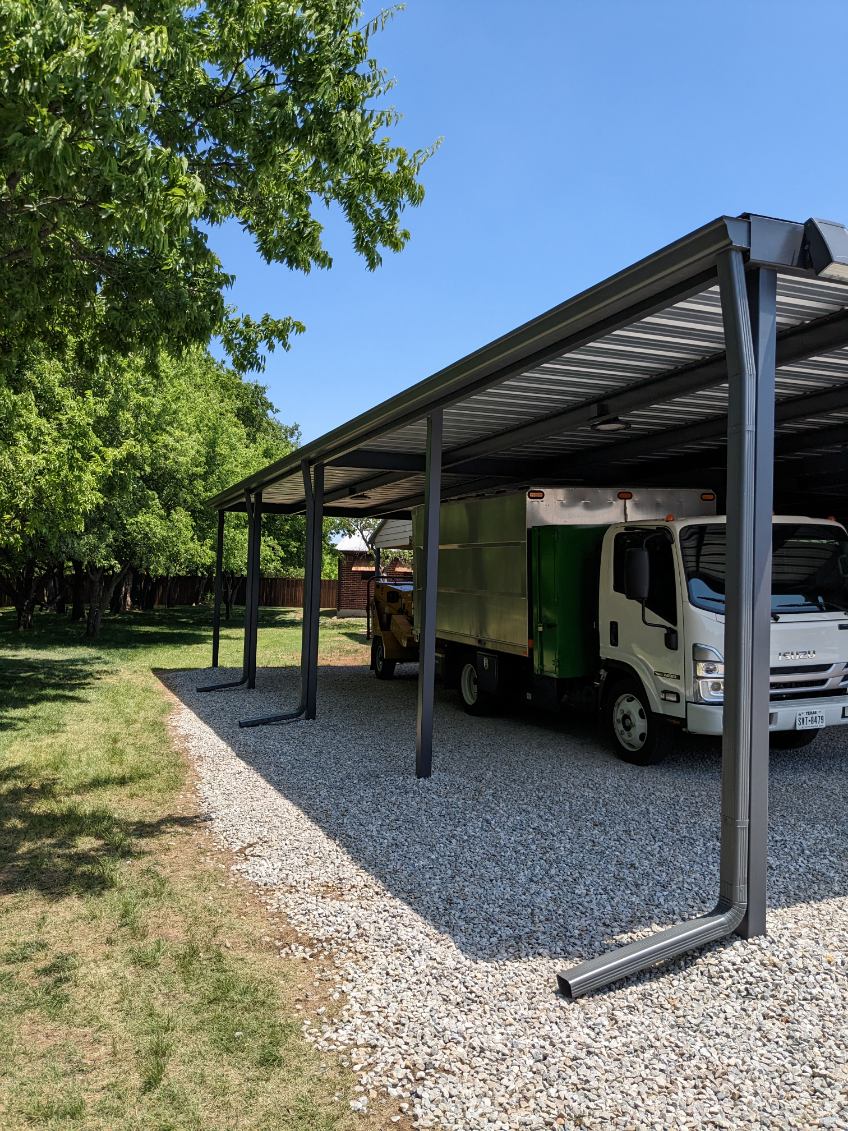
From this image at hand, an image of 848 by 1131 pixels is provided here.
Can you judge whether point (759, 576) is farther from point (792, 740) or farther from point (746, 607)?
point (792, 740)

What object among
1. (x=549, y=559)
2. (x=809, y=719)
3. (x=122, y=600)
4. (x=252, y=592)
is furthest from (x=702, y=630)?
(x=122, y=600)

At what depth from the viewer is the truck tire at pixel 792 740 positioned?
895 centimetres

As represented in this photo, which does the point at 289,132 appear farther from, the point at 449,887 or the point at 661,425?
the point at 449,887

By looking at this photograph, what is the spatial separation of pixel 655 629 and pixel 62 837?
17.1 feet

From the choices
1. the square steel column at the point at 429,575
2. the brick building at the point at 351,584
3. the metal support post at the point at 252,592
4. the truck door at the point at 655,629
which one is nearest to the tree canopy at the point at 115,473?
the square steel column at the point at 429,575

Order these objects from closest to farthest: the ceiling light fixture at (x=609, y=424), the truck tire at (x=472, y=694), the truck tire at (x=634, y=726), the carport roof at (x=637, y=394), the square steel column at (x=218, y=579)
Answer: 1. the carport roof at (x=637, y=394)
2. the truck tire at (x=634, y=726)
3. the ceiling light fixture at (x=609, y=424)
4. the truck tire at (x=472, y=694)
5. the square steel column at (x=218, y=579)

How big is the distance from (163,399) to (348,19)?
15000mm

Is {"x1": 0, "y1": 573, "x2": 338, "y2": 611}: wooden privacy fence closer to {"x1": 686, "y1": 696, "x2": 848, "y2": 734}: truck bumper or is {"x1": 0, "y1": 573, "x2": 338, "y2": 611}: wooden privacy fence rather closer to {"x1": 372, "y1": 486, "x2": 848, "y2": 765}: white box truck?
{"x1": 372, "y1": 486, "x2": 848, "y2": 765}: white box truck

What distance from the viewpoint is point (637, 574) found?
7.34 m

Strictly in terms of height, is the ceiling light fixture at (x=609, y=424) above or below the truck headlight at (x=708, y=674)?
above

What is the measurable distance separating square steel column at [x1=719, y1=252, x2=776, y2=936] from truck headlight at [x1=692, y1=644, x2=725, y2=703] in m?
3.08

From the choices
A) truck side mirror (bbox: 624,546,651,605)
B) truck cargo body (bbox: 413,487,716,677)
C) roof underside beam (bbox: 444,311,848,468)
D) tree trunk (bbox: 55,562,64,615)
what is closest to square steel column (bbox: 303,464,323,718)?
roof underside beam (bbox: 444,311,848,468)

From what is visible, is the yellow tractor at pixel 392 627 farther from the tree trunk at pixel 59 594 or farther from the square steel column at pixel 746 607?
the tree trunk at pixel 59 594

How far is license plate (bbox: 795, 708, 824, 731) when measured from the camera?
7309mm
